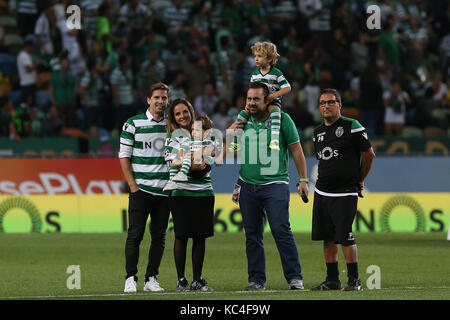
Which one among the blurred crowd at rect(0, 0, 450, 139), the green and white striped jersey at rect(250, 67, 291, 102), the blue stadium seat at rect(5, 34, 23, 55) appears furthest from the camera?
the blue stadium seat at rect(5, 34, 23, 55)

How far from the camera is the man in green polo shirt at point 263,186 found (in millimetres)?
11609

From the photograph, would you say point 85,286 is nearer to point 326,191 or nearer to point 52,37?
point 326,191

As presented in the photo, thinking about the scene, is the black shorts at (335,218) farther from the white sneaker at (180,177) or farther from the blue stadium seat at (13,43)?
the blue stadium seat at (13,43)

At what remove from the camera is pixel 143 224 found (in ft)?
39.6

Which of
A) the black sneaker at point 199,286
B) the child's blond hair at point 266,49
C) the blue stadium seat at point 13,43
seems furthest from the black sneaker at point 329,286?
the blue stadium seat at point 13,43

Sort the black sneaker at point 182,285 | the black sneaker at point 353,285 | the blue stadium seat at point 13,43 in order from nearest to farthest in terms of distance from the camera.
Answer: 1. the black sneaker at point 353,285
2. the black sneaker at point 182,285
3. the blue stadium seat at point 13,43

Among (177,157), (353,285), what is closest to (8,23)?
(177,157)

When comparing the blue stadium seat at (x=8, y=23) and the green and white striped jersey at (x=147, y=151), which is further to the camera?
the blue stadium seat at (x=8, y=23)

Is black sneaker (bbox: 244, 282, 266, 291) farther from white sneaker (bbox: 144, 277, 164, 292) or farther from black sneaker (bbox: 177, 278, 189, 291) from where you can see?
white sneaker (bbox: 144, 277, 164, 292)

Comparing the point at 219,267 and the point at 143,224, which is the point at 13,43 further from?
the point at 143,224

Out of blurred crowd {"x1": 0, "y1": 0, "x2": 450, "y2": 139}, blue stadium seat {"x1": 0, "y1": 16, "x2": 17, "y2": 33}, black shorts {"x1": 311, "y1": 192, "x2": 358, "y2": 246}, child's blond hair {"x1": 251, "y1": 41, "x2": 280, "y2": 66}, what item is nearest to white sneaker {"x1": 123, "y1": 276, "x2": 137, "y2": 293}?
black shorts {"x1": 311, "y1": 192, "x2": 358, "y2": 246}

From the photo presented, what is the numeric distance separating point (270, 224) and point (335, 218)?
72 centimetres

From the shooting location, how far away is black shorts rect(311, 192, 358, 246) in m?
11.5

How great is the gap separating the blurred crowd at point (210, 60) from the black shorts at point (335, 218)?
40.9ft
